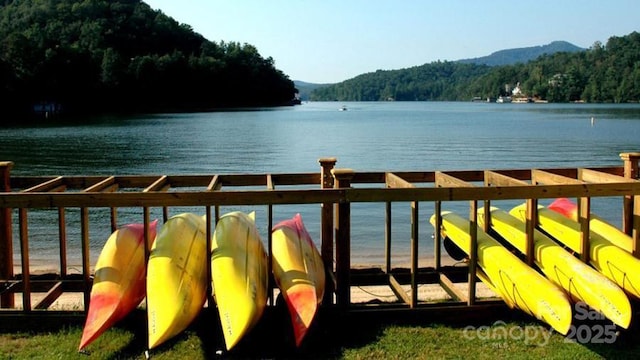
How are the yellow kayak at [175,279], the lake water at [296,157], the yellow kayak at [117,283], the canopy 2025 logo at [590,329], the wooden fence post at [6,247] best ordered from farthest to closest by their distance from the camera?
the lake water at [296,157]
the wooden fence post at [6,247]
the canopy 2025 logo at [590,329]
the yellow kayak at [117,283]
the yellow kayak at [175,279]

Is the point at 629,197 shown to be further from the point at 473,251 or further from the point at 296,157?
the point at 296,157

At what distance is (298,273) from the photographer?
20.7ft

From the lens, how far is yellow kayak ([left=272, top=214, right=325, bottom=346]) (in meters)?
5.71

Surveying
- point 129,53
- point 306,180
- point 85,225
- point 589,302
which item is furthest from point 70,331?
point 129,53

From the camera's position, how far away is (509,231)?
306 inches

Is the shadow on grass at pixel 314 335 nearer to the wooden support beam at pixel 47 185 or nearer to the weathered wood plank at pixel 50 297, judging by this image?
the weathered wood plank at pixel 50 297

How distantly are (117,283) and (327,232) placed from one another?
222 cm

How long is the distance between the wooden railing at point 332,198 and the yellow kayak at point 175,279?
10.9 inches

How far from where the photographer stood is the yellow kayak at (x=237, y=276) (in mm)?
5480

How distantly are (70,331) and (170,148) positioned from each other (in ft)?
140

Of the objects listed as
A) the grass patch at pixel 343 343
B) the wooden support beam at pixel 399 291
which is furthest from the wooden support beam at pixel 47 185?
the wooden support beam at pixel 399 291

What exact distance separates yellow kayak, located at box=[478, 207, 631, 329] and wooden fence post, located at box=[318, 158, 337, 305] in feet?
7.34

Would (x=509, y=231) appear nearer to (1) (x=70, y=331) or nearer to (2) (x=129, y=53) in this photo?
(1) (x=70, y=331)

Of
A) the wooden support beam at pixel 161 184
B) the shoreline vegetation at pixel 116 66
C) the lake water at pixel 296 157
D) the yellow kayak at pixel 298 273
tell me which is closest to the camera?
the yellow kayak at pixel 298 273
